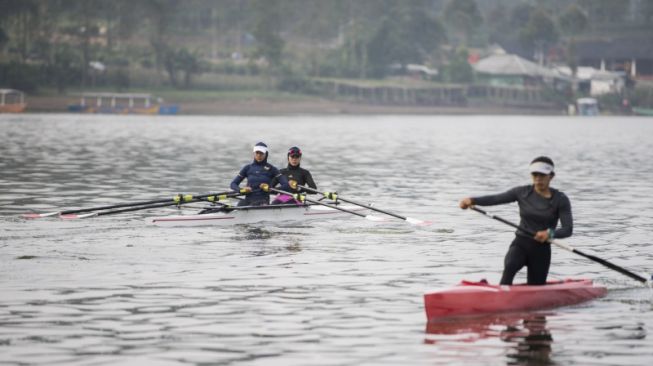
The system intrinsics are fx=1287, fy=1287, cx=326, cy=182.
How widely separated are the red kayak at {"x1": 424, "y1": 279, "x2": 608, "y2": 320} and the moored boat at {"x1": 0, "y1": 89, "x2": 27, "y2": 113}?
11392 centimetres

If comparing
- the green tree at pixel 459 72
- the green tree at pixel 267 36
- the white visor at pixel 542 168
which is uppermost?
the green tree at pixel 267 36

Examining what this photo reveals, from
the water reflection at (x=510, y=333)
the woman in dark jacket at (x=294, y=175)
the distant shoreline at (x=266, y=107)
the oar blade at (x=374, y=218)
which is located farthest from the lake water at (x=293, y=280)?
the distant shoreline at (x=266, y=107)

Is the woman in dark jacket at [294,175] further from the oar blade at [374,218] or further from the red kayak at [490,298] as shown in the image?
the red kayak at [490,298]

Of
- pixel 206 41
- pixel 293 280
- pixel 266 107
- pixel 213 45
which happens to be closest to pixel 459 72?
pixel 266 107

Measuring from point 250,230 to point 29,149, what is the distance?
38.6 metres

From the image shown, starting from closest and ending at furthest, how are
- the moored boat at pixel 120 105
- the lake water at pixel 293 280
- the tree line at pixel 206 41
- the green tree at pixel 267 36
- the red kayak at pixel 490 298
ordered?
the lake water at pixel 293 280 < the red kayak at pixel 490 298 < the moored boat at pixel 120 105 < the tree line at pixel 206 41 < the green tree at pixel 267 36

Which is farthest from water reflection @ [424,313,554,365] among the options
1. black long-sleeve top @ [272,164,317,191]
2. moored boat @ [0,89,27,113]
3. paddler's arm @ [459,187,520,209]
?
moored boat @ [0,89,27,113]

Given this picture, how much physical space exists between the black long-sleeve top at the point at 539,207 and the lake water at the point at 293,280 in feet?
4.23

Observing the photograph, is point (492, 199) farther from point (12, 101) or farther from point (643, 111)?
point (643, 111)

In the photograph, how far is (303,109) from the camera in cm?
15375

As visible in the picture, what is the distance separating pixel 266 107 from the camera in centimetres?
15088

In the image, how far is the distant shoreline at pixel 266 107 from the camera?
456ft

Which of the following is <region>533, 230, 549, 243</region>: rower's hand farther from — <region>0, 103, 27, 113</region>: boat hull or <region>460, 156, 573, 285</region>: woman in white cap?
<region>0, 103, 27, 113</region>: boat hull

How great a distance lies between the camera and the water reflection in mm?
15930
